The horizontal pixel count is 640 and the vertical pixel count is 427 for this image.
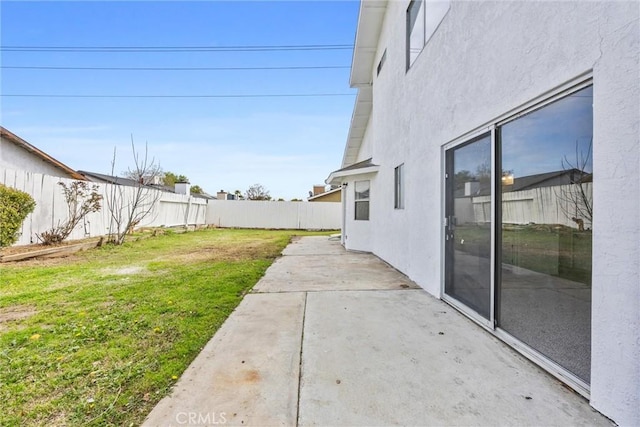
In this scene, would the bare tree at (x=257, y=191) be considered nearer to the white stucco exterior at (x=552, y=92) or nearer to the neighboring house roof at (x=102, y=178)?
the neighboring house roof at (x=102, y=178)

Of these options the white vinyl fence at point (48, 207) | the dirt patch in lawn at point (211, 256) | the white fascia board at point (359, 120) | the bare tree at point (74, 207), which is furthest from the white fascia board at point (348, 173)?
the white vinyl fence at point (48, 207)

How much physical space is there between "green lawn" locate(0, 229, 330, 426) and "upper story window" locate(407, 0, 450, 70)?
17.3 ft

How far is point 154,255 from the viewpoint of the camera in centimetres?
853

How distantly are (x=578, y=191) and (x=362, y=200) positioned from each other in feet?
25.9

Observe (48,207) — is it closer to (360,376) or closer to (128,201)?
(128,201)

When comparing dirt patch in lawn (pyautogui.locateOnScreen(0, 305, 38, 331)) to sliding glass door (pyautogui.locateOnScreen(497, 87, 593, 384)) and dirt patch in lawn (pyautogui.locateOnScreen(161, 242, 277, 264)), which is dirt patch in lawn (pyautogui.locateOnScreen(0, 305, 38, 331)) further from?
sliding glass door (pyautogui.locateOnScreen(497, 87, 593, 384))

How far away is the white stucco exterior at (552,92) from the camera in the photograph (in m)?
1.75

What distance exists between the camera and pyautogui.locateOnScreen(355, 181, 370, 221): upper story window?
9942 mm

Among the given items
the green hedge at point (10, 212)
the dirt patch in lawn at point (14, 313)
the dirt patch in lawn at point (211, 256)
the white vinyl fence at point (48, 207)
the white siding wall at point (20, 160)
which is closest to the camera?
the dirt patch in lawn at point (14, 313)

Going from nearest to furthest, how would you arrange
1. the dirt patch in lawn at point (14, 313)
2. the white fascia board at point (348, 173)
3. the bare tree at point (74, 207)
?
the dirt patch in lawn at point (14, 313) → the bare tree at point (74, 207) → the white fascia board at point (348, 173)

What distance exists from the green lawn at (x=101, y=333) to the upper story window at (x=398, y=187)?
3.53 m

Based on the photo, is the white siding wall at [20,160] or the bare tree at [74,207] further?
the white siding wall at [20,160]

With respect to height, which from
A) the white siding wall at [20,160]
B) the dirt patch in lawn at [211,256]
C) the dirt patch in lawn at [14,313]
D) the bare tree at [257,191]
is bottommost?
the dirt patch in lawn at [14,313]

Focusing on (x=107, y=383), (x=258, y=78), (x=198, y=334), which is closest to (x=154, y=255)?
(x=198, y=334)
